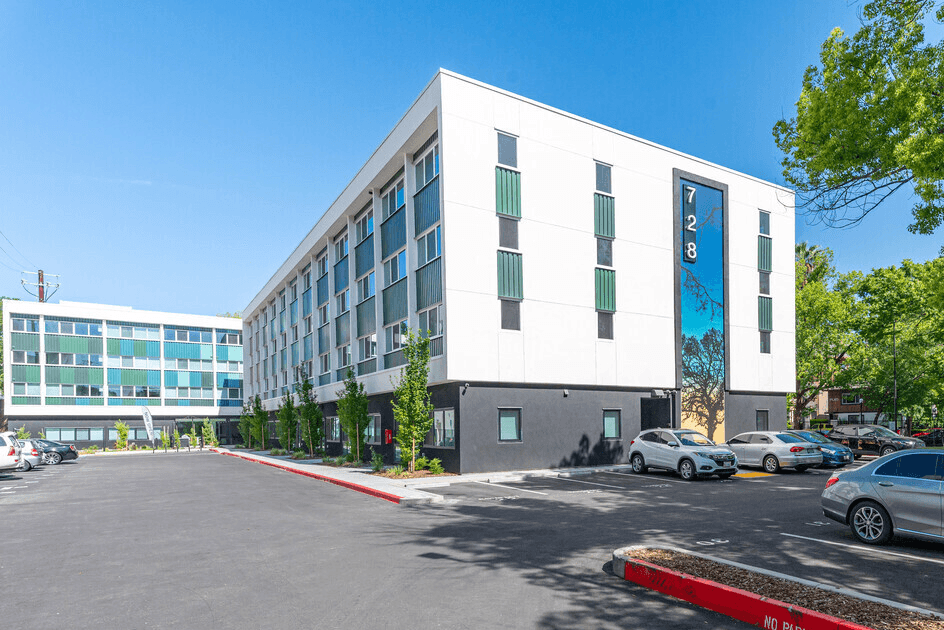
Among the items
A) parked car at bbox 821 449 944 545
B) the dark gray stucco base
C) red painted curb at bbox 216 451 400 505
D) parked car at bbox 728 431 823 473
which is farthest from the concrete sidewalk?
parked car at bbox 821 449 944 545

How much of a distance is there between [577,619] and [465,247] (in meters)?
17.7

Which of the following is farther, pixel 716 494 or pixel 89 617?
pixel 716 494

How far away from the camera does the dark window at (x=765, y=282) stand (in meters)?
32.4

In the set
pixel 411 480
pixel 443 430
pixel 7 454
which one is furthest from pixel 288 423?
pixel 411 480

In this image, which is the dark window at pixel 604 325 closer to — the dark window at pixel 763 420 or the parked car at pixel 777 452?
the parked car at pixel 777 452

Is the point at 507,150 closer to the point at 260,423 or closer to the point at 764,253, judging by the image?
the point at 764,253

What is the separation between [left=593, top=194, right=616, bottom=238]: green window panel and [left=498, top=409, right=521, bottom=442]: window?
8.61m

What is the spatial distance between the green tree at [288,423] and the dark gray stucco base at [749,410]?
27.7 meters

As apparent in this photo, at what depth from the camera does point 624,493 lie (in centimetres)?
1650

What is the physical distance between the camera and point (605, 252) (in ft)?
87.8

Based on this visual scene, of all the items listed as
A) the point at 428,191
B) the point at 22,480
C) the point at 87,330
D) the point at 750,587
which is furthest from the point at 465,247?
the point at 87,330

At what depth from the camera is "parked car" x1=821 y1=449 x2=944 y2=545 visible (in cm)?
894

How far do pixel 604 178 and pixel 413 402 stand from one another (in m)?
12.9

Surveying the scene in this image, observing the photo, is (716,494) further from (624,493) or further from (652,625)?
(652,625)
